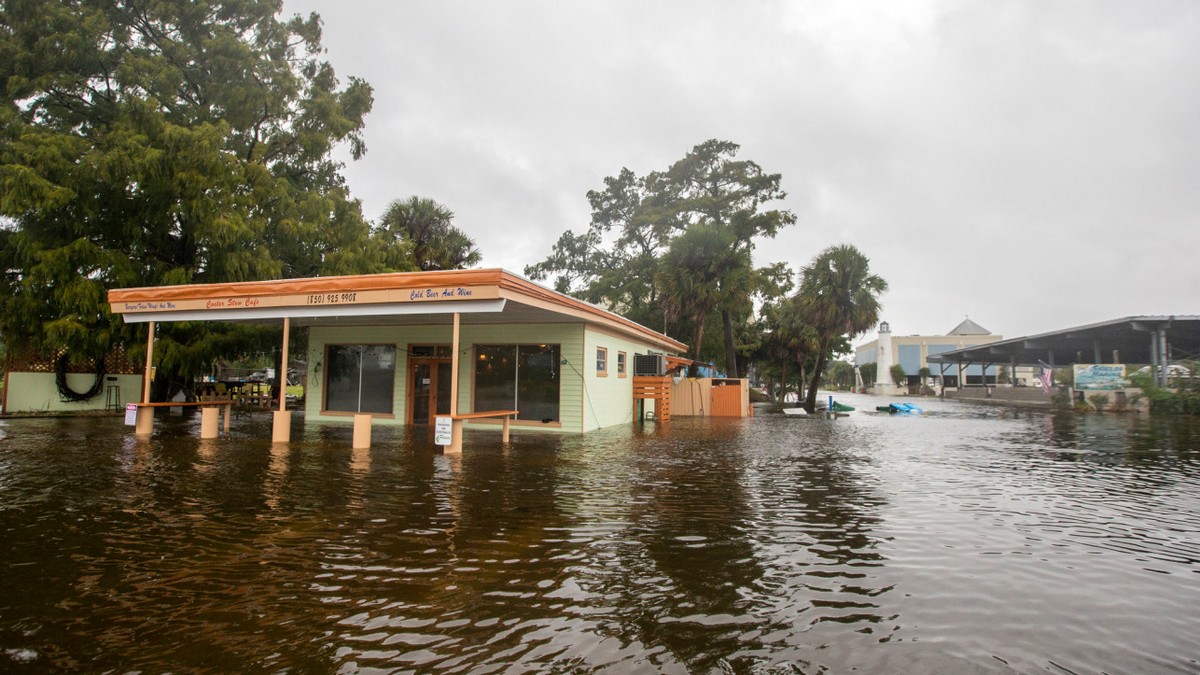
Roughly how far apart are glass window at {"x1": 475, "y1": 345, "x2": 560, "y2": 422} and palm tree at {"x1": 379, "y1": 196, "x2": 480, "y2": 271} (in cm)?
1120

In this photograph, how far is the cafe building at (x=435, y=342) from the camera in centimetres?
1163

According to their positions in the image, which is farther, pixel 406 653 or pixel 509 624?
pixel 509 624

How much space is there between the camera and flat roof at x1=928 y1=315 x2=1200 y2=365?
91.5 ft

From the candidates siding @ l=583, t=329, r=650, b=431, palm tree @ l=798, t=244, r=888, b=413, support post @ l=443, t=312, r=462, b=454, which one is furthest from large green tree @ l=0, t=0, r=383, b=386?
palm tree @ l=798, t=244, r=888, b=413

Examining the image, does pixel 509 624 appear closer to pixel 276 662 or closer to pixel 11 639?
pixel 276 662

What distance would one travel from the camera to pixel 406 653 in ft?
10.3

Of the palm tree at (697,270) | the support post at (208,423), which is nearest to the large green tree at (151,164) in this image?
the support post at (208,423)

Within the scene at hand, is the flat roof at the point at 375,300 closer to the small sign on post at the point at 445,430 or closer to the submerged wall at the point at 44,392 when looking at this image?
the small sign on post at the point at 445,430

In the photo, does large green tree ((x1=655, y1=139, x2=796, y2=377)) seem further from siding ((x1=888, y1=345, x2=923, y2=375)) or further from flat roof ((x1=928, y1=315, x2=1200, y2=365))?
siding ((x1=888, y1=345, x2=923, y2=375))

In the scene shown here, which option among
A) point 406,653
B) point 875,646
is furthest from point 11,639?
point 875,646

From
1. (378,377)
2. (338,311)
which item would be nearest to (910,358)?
(378,377)

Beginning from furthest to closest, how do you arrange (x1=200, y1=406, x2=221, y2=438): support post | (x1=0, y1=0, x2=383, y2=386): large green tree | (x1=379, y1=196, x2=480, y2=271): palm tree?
(x1=379, y1=196, x2=480, y2=271): palm tree < (x1=0, y1=0, x2=383, y2=386): large green tree < (x1=200, y1=406, x2=221, y2=438): support post

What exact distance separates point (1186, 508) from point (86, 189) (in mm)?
24090

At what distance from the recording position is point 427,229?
1061 inches
